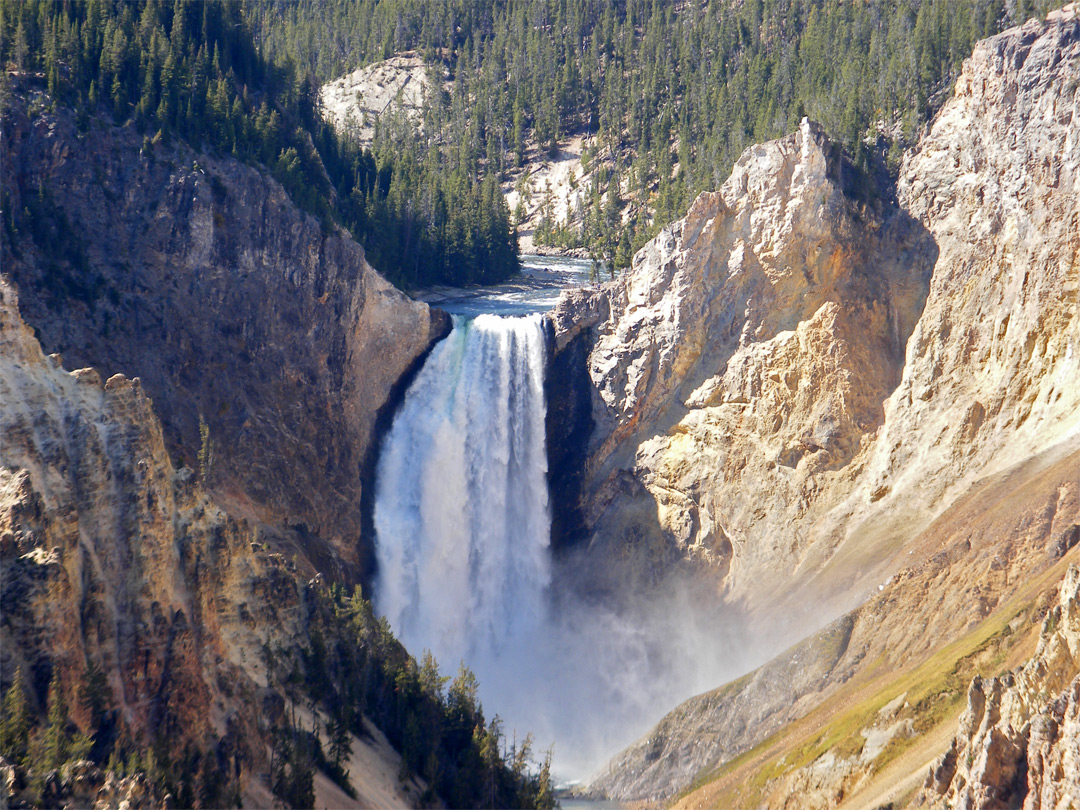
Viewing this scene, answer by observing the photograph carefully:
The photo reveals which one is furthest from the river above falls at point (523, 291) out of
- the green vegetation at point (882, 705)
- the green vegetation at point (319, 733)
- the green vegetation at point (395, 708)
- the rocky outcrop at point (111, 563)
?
the rocky outcrop at point (111, 563)

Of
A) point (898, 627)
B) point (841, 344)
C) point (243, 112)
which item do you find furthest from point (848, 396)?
point (243, 112)

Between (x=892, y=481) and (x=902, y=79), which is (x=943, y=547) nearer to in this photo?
(x=892, y=481)

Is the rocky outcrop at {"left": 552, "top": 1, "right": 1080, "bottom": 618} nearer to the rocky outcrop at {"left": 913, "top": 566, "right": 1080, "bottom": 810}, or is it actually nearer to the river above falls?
the river above falls

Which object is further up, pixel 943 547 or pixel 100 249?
pixel 100 249

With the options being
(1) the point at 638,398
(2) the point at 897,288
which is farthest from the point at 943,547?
(1) the point at 638,398

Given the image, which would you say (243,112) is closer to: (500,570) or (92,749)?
(500,570)

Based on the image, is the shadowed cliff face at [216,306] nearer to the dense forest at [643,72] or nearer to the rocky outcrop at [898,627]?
the rocky outcrop at [898,627]
